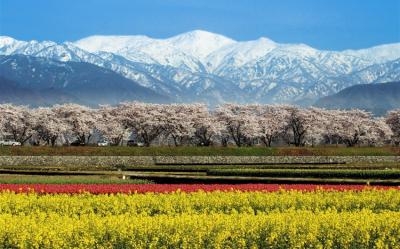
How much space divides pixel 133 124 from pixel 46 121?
14.0 metres

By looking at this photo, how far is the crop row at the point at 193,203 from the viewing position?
20.9m

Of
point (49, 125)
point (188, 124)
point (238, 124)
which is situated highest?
point (238, 124)

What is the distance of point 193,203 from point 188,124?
83523 mm

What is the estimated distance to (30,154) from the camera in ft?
234

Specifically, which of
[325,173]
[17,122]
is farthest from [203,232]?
[17,122]

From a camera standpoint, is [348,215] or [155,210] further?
[155,210]

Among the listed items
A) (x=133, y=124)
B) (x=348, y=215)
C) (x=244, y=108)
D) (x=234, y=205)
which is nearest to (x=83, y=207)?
(x=234, y=205)

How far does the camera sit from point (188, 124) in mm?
104625

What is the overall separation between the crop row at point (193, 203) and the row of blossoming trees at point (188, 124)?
8079cm

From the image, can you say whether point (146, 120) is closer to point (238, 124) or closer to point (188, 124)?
point (188, 124)

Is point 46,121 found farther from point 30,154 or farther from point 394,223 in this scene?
point 394,223

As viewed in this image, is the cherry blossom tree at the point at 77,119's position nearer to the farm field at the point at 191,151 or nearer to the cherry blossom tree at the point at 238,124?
the cherry blossom tree at the point at 238,124

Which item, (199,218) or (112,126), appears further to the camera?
(112,126)

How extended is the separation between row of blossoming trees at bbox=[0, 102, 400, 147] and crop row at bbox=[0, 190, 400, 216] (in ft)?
265
